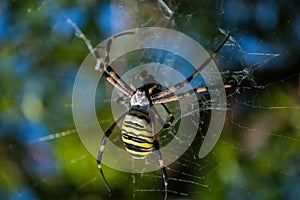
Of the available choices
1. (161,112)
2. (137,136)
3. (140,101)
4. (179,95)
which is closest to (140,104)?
(140,101)

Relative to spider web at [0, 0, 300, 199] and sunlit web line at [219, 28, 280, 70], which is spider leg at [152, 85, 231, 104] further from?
sunlit web line at [219, 28, 280, 70]

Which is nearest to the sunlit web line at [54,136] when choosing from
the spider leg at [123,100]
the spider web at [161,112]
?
the spider web at [161,112]

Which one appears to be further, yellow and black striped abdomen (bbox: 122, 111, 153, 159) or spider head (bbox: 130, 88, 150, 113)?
spider head (bbox: 130, 88, 150, 113)

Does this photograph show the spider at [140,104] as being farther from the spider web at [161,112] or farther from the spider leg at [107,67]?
the spider web at [161,112]

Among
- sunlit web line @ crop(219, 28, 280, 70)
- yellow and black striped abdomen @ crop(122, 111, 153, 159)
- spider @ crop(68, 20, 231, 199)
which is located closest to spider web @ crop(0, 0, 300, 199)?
sunlit web line @ crop(219, 28, 280, 70)

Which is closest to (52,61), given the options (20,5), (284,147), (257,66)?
(20,5)

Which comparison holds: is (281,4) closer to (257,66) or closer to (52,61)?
(257,66)

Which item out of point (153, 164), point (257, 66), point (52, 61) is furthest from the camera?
point (52, 61)

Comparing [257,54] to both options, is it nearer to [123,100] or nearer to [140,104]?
[140,104]

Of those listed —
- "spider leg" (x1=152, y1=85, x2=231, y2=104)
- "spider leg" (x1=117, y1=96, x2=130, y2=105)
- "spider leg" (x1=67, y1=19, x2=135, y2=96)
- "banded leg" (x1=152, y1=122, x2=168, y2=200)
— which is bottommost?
"banded leg" (x1=152, y1=122, x2=168, y2=200)
